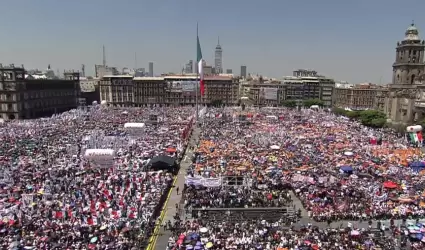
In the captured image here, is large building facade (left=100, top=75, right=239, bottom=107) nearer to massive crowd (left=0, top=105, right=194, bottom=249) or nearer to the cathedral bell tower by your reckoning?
the cathedral bell tower

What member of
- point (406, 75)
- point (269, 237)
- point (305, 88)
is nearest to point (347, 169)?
point (269, 237)

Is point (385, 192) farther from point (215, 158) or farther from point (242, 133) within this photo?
point (242, 133)

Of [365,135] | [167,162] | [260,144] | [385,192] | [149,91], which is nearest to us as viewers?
[385,192]

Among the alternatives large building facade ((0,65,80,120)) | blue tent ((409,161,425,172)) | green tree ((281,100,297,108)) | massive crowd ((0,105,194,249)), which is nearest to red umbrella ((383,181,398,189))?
blue tent ((409,161,425,172))

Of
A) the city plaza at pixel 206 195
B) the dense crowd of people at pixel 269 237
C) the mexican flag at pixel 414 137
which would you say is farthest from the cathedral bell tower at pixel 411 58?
the dense crowd of people at pixel 269 237

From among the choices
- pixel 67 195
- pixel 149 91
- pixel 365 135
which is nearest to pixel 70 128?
pixel 67 195

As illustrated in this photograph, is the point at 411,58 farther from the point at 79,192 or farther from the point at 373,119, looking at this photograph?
the point at 79,192
